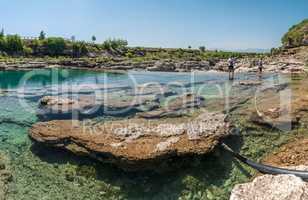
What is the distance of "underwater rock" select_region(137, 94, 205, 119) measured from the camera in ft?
43.3

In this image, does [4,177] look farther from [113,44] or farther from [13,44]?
[113,44]

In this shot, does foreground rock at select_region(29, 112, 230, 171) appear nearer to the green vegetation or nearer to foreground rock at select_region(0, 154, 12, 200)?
foreground rock at select_region(0, 154, 12, 200)

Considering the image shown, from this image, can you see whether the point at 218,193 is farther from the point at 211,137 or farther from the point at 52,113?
the point at 52,113

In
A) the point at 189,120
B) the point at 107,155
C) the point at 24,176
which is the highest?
the point at 189,120

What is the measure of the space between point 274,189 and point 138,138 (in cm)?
467

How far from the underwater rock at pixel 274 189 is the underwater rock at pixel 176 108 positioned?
6.06 meters

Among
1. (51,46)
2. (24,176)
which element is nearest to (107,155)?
(24,176)

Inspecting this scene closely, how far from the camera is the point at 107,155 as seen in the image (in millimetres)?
9641

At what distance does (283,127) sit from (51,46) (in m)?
72.6

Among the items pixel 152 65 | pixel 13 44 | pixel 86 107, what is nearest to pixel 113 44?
pixel 13 44

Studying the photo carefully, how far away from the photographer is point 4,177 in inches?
372

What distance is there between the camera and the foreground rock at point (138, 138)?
935cm

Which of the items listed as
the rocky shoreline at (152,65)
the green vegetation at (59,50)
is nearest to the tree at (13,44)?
the green vegetation at (59,50)

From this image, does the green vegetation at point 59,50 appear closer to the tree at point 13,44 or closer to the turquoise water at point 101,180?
the tree at point 13,44
